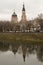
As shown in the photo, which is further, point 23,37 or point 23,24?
point 23,24

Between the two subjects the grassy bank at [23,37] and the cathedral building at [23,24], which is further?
the cathedral building at [23,24]

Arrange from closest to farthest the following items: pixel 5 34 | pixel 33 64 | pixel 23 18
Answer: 1. pixel 33 64
2. pixel 5 34
3. pixel 23 18

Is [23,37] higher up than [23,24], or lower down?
lower down

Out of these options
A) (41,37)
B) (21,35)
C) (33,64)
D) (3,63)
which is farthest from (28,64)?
(21,35)

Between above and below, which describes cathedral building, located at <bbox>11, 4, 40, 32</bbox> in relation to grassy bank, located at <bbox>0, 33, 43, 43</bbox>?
above

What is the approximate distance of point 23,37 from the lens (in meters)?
73.1

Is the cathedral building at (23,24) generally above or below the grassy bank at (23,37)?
above

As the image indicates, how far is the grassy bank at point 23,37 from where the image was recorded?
68812 millimetres

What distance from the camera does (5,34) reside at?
80375mm

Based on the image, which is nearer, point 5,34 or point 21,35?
point 21,35

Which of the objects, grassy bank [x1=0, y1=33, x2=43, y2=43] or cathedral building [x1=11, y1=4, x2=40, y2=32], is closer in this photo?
grassy bank [x1=0, y1=33, x2=43, y2=43]

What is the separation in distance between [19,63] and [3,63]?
7.52ft

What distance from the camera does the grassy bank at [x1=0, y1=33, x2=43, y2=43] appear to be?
68812mm

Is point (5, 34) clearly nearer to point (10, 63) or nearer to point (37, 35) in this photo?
point (37, 35)
